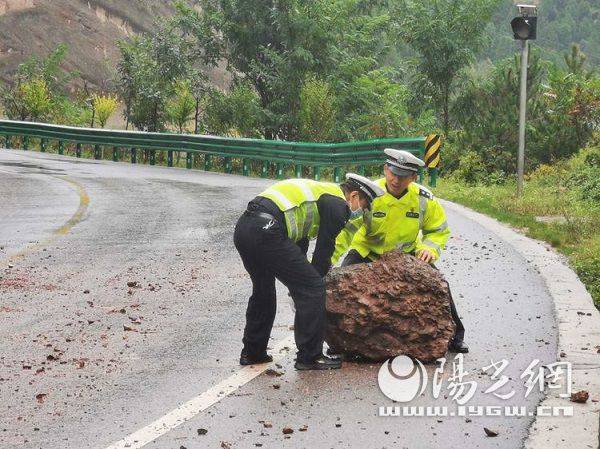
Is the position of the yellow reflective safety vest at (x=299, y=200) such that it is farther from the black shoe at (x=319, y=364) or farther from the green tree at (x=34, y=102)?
the green tree at (x=34, y=102)

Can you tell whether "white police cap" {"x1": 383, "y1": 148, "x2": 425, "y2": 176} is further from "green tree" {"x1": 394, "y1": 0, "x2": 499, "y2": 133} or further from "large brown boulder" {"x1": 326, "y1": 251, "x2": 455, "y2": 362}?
"green tree" {"x1": 394, "y1": 0, "x2": 499, "y2": 133}

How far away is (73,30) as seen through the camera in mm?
73500

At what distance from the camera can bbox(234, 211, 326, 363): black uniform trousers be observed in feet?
27.7

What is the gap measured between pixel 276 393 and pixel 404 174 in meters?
2.00

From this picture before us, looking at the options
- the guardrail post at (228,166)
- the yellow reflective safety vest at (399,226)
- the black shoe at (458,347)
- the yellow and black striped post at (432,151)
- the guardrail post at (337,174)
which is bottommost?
the guardrail post at (228,166)

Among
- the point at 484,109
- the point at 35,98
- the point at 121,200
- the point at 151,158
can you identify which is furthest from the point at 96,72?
the point at 121,200

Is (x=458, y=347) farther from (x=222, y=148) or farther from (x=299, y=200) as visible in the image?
(x=222, y=148)

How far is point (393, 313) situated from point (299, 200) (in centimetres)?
114

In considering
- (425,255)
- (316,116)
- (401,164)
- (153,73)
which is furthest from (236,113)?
(401,164)

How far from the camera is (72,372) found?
349 inches

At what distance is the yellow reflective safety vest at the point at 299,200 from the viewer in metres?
8.44

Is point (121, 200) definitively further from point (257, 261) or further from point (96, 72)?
point (96, 72)

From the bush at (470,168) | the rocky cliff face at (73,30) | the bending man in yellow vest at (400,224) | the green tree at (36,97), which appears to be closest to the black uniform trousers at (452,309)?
the bending man in yellow vest at (400,224)

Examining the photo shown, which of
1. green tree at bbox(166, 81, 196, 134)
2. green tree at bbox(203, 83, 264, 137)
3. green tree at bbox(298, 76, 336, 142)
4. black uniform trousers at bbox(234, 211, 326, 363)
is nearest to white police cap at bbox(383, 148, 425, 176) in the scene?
black uniform trousers at bbox(234, 211, 326, 363)
